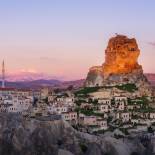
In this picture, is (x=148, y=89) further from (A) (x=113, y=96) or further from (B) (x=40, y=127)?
(B) (x=40, y=127)

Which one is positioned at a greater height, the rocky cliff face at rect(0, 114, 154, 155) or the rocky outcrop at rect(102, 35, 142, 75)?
the rocky outcrop at rect(102, 35, 142, 75)

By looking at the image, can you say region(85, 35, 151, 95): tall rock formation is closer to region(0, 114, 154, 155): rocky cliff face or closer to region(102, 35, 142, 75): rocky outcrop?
region(102, 35, 142, 75): rocky outcrop

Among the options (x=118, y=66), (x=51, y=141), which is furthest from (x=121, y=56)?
(x=51, y=141)

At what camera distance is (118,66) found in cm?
15438

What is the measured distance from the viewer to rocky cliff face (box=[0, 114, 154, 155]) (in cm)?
10688

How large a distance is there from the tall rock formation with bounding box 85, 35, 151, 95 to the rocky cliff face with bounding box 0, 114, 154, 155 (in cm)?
3640

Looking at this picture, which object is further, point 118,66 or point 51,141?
point 118,66

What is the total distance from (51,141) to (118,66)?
47.5 m

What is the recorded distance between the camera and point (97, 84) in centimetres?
14938

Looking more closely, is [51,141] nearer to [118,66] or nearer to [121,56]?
[118,66]

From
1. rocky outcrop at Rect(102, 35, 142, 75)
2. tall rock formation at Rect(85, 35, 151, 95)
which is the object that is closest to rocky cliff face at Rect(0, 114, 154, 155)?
tall rock formation at Rect(85, 35, 151, 95)

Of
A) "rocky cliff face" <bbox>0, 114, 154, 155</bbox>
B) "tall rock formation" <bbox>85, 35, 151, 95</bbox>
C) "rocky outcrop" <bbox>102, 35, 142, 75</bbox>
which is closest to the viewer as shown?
"rocky cliff face" <bbox>0, 114, 154, 155</bbox>

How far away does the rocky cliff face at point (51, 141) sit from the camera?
351ft

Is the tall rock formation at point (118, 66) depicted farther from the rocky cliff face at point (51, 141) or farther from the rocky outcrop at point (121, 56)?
the rocky cliff face at point (51, 141)
